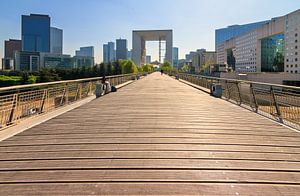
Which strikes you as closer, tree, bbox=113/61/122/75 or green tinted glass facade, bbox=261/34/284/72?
tree, bbox=113/61/122/75

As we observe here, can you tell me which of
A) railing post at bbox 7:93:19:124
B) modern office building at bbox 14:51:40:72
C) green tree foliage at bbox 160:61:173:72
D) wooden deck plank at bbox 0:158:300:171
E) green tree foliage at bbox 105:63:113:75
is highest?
modern office building at bbox 14:51:40:72

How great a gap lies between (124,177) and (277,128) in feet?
11.9

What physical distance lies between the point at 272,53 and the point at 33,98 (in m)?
95.1

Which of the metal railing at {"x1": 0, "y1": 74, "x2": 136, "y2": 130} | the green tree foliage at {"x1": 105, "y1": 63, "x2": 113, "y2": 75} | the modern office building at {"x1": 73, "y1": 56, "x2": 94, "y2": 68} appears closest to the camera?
the metal railing at {"x1": 0, "y1": 74, "x2": 136, "y2": 130}

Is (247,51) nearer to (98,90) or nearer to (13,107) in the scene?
(98,90)

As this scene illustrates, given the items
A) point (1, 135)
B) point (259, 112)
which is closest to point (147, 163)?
point (1, 135)

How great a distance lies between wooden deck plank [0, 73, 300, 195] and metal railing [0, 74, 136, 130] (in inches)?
31.2

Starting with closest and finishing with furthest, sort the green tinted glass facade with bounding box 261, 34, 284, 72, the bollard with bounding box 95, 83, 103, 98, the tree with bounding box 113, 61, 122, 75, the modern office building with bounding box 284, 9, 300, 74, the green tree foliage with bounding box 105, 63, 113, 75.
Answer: the bollard with bounding box 95, 83, 103, 98 < the modern office building with bounding box 284, 9, 300, 74 < the green tree foliage with bounding box 105, 63, 113, 75 < the tree with bounding box 113, 61, 122, 75 < the green tinted glass facade with bounding box 261, 34, 284, 72

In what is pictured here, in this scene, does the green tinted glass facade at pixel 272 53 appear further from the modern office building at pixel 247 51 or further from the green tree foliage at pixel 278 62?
the modern office building at pixel 247 51

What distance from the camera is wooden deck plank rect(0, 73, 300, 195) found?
281 centimetres

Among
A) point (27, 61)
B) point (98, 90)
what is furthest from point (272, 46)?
point (27, 61)

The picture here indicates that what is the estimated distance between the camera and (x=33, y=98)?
7281 mm

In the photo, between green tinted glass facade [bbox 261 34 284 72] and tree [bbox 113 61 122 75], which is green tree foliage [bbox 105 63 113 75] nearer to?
tree [bbox 113 61 122 75]

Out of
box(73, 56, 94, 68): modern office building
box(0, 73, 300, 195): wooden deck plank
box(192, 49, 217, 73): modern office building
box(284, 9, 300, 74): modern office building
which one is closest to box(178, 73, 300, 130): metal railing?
box(0, 73, 300, 195): wooden deck plank
